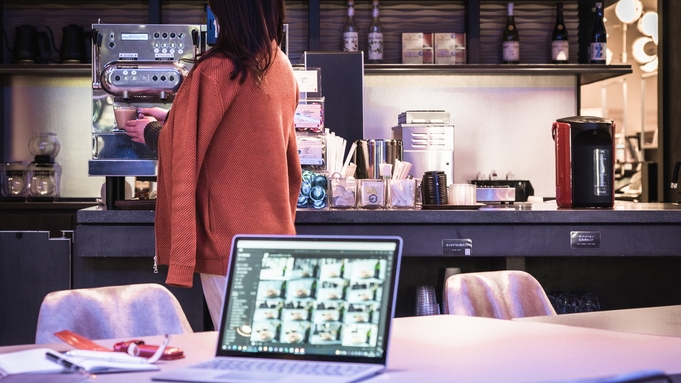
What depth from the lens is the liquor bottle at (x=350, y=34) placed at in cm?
543

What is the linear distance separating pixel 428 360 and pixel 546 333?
1.11 feet

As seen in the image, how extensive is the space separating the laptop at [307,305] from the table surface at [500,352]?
7cm

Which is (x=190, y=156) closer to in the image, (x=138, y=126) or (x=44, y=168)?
(x=138, y=126)

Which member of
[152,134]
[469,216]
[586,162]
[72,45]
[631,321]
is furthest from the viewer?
[72,45]

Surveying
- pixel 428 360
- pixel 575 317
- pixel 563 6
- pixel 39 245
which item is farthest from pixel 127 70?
pixel 563 6

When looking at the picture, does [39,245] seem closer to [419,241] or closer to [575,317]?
[419,241]

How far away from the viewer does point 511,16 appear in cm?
562

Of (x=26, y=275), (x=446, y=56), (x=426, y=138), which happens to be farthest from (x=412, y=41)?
(x=26, y=275)

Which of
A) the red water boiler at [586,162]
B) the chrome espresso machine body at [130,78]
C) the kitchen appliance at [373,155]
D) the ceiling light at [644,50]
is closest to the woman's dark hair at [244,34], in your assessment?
the chrome espresso machine body at [130,78]

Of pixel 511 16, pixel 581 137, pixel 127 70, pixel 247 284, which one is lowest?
pixel 247 284

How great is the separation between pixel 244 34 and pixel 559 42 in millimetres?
3773

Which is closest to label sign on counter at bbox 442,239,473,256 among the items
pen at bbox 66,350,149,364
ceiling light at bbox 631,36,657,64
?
pen at bbox 66,350,149,364

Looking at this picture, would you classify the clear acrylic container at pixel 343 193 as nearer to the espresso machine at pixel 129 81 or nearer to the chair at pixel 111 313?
the espresso machine at pixel 129 81

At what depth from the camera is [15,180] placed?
5.45m
